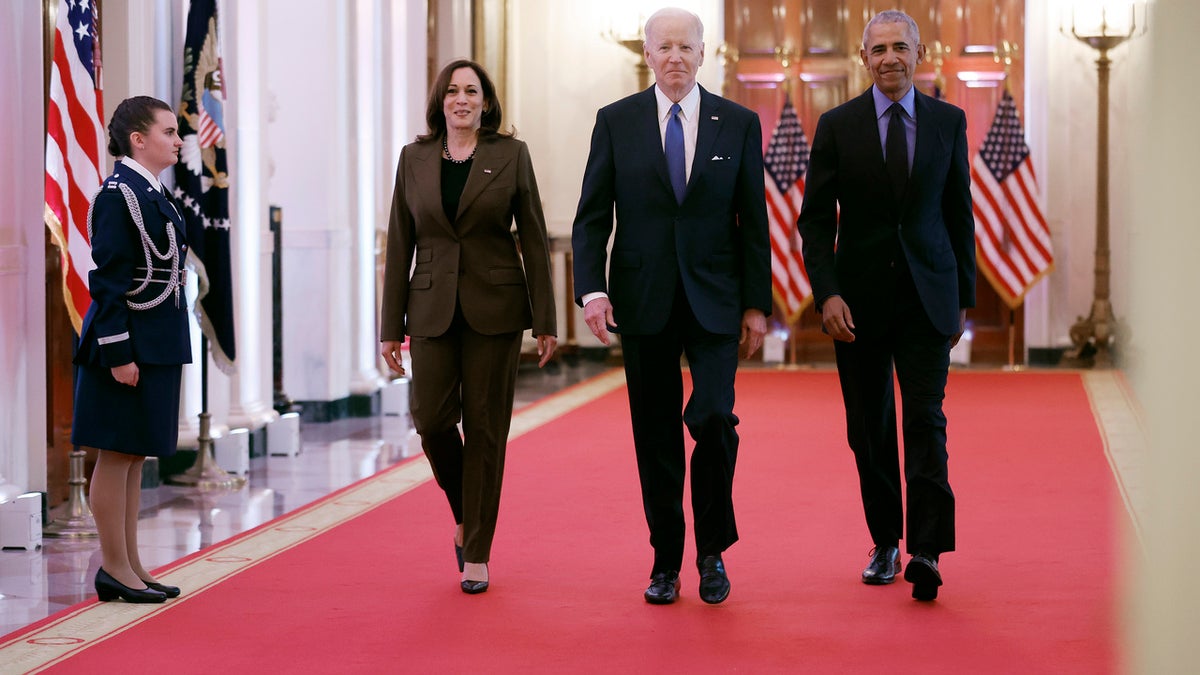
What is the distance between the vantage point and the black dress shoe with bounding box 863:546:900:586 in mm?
4355

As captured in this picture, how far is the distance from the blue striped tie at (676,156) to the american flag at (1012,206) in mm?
9695

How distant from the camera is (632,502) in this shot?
19.9 feet

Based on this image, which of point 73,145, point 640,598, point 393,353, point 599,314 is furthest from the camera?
point 73,145

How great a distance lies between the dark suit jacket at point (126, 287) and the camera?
13.4 feet

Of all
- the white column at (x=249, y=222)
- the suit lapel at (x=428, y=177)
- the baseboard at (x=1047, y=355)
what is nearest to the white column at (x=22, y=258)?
the suit lapel at (x=428, y=177)

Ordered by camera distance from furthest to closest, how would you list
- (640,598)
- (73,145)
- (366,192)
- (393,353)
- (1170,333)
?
(366,192)
(73,145)
(393,353)
(640,598)
(1170,333)

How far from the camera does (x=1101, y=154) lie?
1334 cm

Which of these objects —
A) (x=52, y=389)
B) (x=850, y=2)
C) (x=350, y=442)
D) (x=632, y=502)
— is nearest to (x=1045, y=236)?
(x=850, y=2)

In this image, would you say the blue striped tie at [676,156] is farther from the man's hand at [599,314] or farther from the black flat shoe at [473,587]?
the black flat shoe at [473,587]

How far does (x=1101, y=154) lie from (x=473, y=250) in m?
10.4

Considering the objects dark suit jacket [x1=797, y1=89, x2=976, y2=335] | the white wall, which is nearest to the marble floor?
dark suit jacket [x1=797, y1=89, x2=976, y2=335]

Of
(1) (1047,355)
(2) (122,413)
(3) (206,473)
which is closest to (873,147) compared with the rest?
(2) (122,413)

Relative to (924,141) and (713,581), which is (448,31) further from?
(713,581)

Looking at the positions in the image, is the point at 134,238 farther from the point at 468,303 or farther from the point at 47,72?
the point at 47,72
